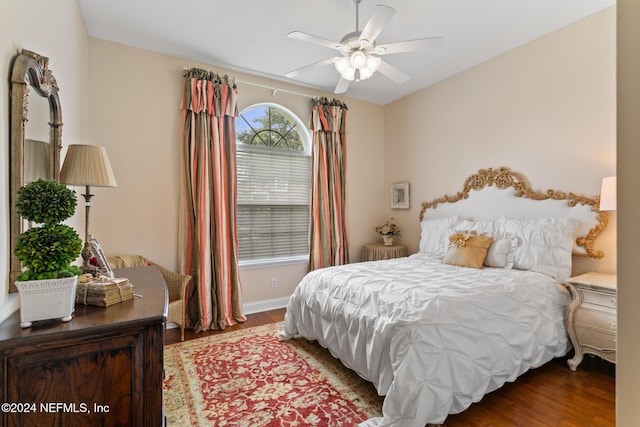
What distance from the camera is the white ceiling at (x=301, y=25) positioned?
2.41 meters

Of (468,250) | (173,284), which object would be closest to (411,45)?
(468,250)

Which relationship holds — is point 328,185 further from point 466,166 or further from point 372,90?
point 466,166

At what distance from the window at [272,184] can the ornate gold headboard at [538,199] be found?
182 cm

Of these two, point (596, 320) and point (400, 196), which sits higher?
point (400, 196)

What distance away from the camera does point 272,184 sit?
152 inches

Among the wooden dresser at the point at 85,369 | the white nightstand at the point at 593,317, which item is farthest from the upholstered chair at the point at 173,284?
the white nightstand at the point at 593,317

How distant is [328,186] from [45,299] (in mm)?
3332

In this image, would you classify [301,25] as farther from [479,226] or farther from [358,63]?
[479,226]

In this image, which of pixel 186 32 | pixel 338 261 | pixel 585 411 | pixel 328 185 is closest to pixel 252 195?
pixel 328 185

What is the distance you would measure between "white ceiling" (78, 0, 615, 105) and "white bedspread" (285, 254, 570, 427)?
217 centimetres

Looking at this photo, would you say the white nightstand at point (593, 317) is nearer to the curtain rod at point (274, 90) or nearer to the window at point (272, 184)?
the window at point (272, 184)

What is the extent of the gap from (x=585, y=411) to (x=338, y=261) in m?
2.68

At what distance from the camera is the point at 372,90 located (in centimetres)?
407

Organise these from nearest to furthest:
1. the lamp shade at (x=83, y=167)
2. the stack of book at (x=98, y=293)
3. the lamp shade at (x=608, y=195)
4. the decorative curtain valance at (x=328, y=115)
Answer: the stack of book at (x=98, y=293) < the lamp shade at (x=83, y=167) < the lamp shade at (x=608, y=195) < the decorative curtain valance at (x=328, y=115)
